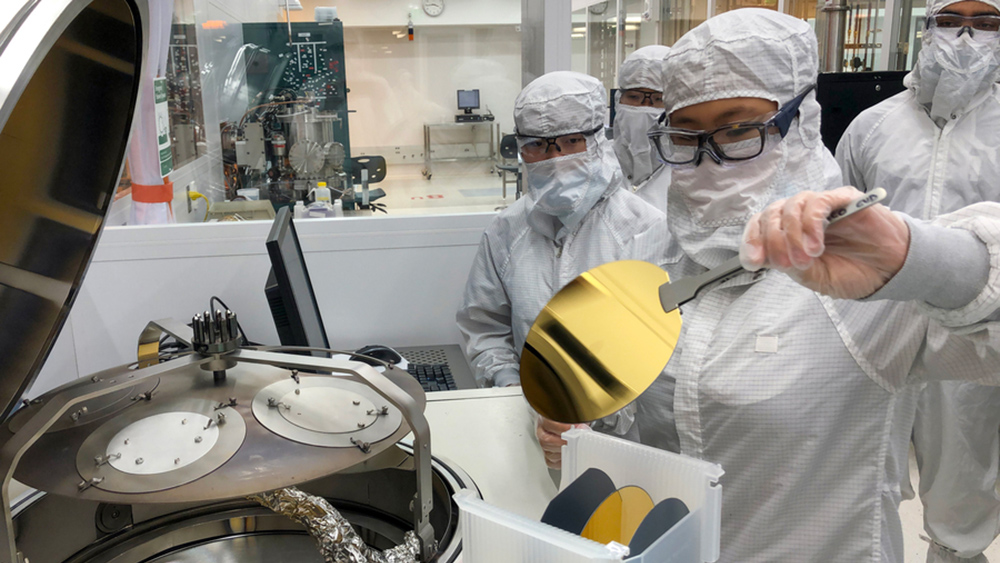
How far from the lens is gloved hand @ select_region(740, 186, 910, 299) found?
0.52 m

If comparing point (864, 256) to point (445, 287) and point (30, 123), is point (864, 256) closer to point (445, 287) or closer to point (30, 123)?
point (30, 123)

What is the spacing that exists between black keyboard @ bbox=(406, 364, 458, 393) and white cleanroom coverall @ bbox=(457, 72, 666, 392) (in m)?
0.09

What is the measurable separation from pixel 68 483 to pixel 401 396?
316 mm

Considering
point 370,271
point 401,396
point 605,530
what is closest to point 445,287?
point 370,271

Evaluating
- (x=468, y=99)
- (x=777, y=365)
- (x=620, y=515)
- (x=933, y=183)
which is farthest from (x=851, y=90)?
(x=620, y=515)

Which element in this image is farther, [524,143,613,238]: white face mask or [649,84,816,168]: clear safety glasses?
[524,143,613,238]: white face mask

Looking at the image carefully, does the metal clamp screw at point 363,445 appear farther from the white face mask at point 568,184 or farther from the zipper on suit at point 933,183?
the zipper on suit at point 933,183

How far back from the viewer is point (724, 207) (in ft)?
2.93

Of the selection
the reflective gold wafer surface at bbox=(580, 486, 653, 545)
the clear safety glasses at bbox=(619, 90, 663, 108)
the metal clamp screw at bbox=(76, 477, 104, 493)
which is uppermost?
the clear safety glasses at bbox=(619, 90, 663, 108)

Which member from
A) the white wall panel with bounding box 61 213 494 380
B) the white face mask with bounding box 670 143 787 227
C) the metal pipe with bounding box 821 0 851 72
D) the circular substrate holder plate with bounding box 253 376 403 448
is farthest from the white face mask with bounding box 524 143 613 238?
the metal pipe with bounding box 821 0 851 72

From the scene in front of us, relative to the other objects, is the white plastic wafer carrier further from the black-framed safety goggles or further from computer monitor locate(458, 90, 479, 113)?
computer monitor locate(458, 90, 479, 113)

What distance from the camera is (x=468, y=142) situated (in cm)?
227

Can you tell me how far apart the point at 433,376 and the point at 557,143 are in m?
0.64

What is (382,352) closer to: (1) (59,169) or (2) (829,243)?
(1) (59,169)
